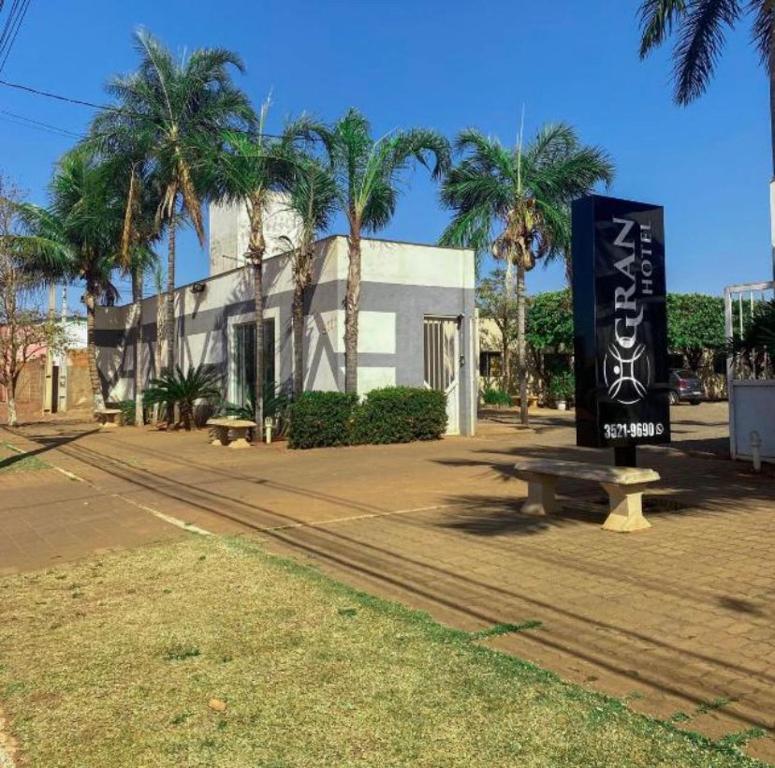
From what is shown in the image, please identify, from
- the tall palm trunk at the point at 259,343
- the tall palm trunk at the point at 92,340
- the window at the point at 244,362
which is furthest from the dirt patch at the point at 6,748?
the tall palm trunk at the point at 92,340

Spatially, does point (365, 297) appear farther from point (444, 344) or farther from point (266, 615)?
point (266, 615)

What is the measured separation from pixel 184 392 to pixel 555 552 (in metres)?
16.9

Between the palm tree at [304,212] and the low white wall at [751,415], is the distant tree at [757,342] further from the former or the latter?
the palm tree at [304,212]

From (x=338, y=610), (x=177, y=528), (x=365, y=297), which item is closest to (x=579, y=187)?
(x=365, y=297)

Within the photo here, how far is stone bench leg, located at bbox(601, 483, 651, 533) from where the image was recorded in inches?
283

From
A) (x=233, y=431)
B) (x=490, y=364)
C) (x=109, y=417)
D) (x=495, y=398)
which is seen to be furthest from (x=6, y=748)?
(x=490, y=364)

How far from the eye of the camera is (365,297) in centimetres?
1798

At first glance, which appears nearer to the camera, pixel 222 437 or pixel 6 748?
pixel 6 748

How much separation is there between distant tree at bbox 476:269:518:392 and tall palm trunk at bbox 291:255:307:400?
60.0 ft

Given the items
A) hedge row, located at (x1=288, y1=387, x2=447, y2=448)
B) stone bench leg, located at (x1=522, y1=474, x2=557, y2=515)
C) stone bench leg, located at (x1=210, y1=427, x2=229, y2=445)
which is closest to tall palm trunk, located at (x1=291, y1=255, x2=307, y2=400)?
stone bench leg, located at (x1=210, y1=427, x2=229, y2=445)

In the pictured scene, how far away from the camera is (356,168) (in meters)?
16.6

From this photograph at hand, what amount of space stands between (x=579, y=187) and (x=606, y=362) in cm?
1476

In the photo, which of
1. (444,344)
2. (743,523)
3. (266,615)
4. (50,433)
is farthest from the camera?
(50,433)

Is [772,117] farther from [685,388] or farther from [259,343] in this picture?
[685,388]
